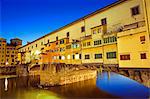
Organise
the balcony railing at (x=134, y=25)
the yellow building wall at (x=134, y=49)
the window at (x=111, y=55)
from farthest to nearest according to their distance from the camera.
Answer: the window at (x=111, y=55) < the balcony railing at (x=134, y=25) < the yellow building wall at (x=134, y=49)

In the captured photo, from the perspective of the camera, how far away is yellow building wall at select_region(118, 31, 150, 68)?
415 inches

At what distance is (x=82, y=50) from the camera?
18.4 meters

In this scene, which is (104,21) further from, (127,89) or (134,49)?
(127,89)

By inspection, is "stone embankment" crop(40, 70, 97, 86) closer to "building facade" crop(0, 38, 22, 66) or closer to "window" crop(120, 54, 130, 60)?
"window" crop(120, 54, 130, 60)

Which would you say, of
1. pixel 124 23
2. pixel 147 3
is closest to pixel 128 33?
pixel 124 23

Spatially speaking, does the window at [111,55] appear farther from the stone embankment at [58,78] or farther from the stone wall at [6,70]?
the stone wall at [6,70]

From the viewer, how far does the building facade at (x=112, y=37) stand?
428 inches

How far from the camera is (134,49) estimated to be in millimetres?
11242

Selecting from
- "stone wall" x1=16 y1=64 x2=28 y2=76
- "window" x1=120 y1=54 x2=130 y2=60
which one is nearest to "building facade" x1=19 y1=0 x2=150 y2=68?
"window" x1=120 y1=54 x2=130 y2=60

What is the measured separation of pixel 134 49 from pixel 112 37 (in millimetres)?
2739

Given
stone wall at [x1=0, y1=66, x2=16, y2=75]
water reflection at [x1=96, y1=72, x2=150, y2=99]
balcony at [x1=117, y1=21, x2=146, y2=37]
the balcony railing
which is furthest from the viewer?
stone wall at [x1=0, y1=66, x2=16, y2=75]

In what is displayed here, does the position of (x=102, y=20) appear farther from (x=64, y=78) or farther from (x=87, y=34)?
(x=64, y=78)

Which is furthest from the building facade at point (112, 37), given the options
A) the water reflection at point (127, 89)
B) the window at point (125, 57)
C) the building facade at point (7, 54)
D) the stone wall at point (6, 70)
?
the building facade at point (7, 54)

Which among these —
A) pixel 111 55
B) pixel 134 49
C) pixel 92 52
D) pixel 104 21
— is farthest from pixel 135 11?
pixel 92 52
